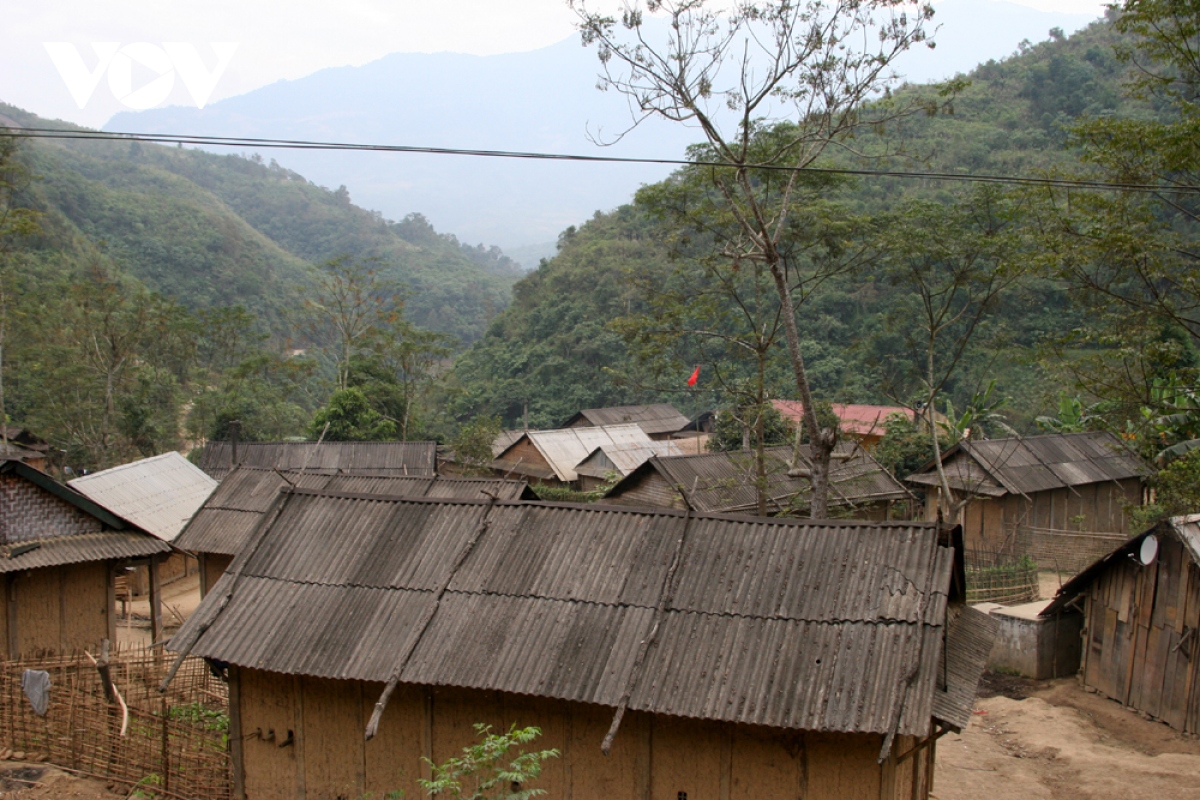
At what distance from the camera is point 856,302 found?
49750mm

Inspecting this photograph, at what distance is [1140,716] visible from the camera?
13500 millimetres

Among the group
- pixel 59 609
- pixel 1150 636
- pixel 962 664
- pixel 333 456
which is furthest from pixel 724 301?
pixel 962 664

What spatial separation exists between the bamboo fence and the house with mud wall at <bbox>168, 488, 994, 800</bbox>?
0.38m

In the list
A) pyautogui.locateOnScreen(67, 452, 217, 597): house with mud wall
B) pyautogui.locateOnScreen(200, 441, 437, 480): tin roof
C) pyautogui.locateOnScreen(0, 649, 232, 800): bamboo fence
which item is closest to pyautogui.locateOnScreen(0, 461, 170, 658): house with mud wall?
pyautogui.locateOnScreen(0, 649, 232, 800): bamboo fence

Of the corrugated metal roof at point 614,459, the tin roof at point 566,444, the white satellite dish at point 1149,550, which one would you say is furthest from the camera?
the tin roof at point 566,444

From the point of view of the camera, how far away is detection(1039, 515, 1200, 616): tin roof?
12516 mm

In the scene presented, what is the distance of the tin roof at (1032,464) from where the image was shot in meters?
24.3

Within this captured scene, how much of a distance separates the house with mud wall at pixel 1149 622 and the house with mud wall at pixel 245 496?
10305 millimetres

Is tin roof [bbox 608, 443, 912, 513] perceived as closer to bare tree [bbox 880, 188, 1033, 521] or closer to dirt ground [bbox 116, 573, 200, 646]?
bare tree [bbox 880, 188, 1033, 521]

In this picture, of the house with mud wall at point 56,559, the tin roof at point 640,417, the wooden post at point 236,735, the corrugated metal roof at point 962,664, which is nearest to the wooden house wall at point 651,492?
the house with mud wall at point 56,559

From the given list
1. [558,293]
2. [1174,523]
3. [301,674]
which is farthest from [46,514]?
[558,293]

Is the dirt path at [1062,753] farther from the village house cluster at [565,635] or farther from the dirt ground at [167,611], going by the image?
the dirt ground at [167,611]

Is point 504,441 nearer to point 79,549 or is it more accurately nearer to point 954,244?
point 954,244

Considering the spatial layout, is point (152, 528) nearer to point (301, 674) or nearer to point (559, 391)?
point (301, 674)
